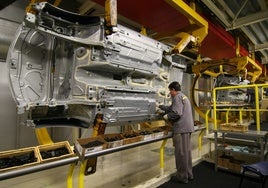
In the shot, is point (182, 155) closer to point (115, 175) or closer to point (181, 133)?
point (181, 133)

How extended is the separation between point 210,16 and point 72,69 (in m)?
3.19

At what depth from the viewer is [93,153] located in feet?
7.00

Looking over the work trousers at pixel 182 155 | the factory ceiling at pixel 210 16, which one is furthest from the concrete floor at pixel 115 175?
the factory ceiling at pixel 210 16

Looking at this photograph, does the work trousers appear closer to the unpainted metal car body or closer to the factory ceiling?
the unpainted metal car body

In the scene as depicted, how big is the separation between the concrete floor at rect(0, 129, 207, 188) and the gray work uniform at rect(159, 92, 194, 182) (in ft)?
1.06

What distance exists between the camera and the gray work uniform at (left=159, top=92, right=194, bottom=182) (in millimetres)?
3195

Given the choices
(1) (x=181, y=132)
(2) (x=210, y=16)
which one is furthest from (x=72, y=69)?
(2) (x=210, y=16)

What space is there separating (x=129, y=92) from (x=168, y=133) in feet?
3.51

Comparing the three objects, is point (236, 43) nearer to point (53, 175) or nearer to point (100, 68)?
point (100, 68)

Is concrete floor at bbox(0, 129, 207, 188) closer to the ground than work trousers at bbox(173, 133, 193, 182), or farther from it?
closer to the ground

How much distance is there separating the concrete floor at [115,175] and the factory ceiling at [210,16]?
260cm

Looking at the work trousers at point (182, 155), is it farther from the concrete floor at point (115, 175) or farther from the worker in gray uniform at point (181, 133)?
the concrete floor at point (115, 175)

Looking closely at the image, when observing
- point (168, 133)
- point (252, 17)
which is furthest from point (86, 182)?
point (252, 17)

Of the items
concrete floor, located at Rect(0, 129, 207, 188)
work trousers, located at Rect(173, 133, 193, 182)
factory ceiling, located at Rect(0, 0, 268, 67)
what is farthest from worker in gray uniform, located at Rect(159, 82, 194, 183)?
factory ceiling, located at Rect(0, 0, 268, 67)
